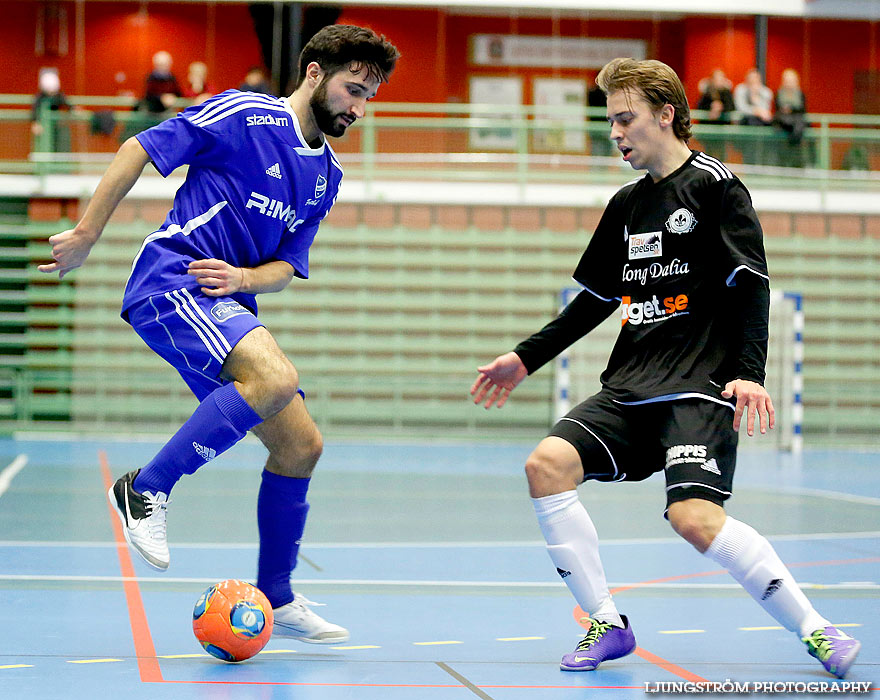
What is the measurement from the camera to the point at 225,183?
394 cm

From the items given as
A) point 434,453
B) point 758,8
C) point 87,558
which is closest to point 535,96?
point 758,8

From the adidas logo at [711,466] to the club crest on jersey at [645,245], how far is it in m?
0.72

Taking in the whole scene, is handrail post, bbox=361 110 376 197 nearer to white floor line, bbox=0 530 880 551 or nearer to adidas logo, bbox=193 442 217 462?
white floor line, bbox=0 530 880 551

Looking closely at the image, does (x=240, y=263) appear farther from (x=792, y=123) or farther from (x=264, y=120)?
(x=792, y=123)

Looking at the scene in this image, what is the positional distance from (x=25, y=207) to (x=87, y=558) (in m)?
10.9

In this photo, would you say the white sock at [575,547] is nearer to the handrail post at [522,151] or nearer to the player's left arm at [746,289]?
the player's left arm at [746,289]

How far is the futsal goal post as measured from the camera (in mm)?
14891

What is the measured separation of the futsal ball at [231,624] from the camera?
12.3ft

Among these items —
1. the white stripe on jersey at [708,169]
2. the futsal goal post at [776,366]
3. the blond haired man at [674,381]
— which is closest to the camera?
the blond haired man at [674,381]

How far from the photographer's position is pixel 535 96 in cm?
1875

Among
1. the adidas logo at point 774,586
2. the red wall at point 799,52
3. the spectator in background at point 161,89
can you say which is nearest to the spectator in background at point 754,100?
the red wall at point 799,52

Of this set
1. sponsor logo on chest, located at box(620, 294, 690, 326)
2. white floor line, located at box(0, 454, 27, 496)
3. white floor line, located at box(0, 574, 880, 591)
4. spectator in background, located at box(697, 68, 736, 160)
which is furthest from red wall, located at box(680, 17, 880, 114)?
sponsor logo on chest, located at box(620, 294, 690, 326)

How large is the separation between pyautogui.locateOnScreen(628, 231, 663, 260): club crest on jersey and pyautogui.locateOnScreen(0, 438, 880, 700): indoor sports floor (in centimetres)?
135

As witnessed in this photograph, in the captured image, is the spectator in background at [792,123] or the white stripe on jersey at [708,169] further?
the spectator in background at [792,123]
